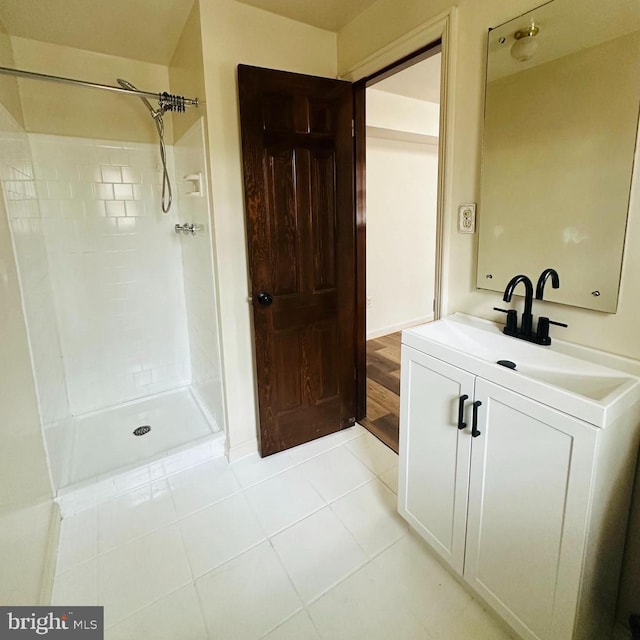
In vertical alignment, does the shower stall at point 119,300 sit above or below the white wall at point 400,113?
below

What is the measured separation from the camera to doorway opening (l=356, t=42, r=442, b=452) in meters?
3.32

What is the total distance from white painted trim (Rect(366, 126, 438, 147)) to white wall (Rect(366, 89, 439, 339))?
0.12 feet

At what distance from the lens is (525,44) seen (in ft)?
4.23

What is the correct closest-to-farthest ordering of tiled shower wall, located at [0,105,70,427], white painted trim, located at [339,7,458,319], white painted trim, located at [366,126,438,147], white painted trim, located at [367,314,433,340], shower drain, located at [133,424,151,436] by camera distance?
white painted trim, located at [339,7,458,319] < tiled shower wall, located at [0,105,70,427] < shower drain, located at [133,424,151,436] < white painted trim, located at [366,126,438,147] < white painted trim, located at [367,314,433,340]

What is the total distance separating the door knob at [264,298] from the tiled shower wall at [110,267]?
1155 mm

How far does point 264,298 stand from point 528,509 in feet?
4.80

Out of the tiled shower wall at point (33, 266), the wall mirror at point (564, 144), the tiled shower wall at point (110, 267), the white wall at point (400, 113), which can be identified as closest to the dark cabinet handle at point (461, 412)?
the wall mirror at point (564, 144)

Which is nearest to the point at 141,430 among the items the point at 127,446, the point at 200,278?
the point at 127,446

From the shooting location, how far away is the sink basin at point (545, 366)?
98 centimetres

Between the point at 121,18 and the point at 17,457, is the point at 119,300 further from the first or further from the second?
the point at 121,18

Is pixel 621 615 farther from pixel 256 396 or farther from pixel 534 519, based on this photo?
pixel 256 396

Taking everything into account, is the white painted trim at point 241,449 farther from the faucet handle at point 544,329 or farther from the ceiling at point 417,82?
the ceiling at point 417,82

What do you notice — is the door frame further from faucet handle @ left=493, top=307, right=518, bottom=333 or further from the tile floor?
the tile floor

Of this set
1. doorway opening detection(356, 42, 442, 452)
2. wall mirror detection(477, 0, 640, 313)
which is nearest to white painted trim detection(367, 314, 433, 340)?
doorway opening detection(356, 42, 442, 452)
